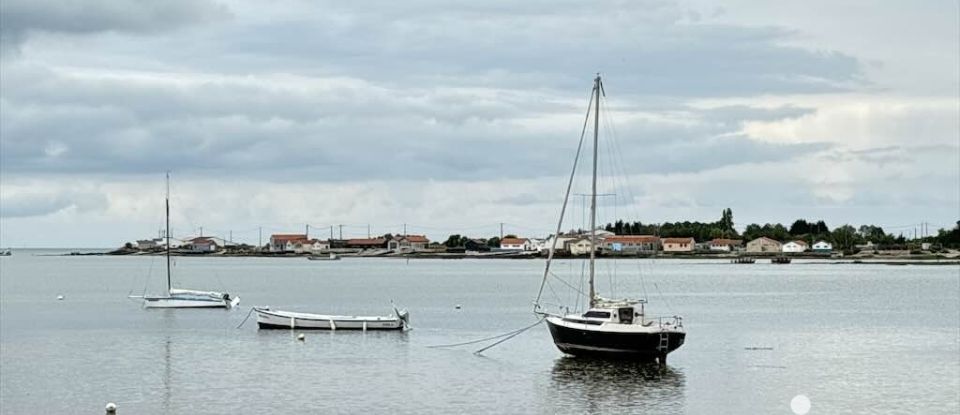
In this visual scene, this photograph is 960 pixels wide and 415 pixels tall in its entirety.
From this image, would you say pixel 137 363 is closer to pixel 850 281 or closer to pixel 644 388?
pixel 644 388

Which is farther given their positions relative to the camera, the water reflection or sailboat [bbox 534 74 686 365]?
sailboat [bbox 534 74 686 365]

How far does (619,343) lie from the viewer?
57.9m

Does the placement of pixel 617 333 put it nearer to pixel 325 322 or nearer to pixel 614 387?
pixel 614 387

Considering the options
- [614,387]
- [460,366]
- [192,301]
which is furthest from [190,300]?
[614,387]

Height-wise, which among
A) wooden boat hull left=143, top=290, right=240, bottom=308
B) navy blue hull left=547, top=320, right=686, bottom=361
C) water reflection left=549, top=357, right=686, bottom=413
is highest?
wooden boat hull left=143, top=290, right=240, bottom=308

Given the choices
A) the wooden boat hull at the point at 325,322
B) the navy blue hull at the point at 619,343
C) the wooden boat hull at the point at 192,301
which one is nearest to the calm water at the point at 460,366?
the navy blue hull at the point at 619,343

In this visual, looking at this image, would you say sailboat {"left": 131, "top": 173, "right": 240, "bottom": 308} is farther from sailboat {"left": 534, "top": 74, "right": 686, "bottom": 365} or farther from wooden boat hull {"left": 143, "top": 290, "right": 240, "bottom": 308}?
sailboat {"left": 534, "top": 74, "right": 686, "bottom": 365}

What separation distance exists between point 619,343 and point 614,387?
592cm

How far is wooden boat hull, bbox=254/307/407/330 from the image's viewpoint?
260 feet

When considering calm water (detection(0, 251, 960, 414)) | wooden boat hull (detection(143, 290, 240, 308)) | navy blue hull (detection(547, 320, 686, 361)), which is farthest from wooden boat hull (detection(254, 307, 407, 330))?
wooden boat hull (detection(143, 290, 240, 308))

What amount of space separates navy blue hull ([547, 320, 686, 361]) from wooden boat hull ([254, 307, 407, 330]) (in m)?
21.7

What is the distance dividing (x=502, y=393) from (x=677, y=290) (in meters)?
107

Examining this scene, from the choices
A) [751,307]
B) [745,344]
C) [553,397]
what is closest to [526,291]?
[751,307]

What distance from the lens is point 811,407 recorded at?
48531 millimetres
